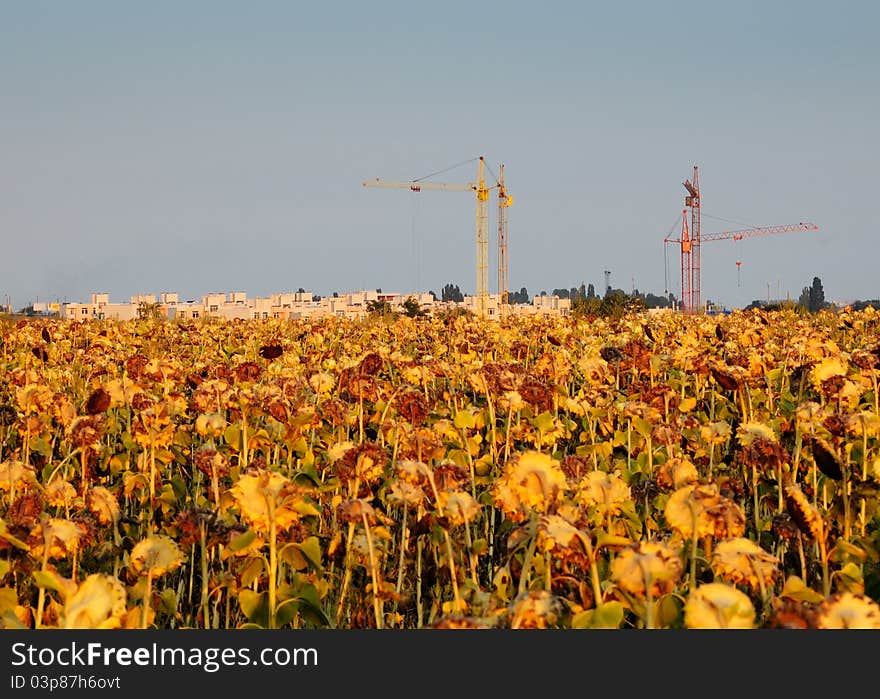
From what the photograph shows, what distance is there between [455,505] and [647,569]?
0.71m

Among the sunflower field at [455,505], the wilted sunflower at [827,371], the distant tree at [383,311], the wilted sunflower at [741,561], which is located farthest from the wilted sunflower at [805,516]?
the distant tree at [383,311]

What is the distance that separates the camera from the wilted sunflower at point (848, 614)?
1429 mm

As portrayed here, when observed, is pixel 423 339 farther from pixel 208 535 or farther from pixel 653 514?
pixel 208 535

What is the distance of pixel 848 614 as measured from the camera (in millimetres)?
1438

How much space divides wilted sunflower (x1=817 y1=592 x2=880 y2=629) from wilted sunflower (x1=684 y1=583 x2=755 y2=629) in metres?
0.11

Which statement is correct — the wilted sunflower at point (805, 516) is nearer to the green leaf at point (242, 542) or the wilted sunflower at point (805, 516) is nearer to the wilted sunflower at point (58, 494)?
the green leaf at point (242, 542)

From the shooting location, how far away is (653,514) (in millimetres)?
3539

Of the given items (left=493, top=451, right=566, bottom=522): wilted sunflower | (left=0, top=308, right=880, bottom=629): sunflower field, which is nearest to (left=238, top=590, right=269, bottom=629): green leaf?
(left=0, top=308, right=880, bottom=629): sunflower field

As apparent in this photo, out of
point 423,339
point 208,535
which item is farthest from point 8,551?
point 423,339

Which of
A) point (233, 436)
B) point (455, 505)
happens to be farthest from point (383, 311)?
point (455, 505)

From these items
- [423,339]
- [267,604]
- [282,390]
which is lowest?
[267,604]

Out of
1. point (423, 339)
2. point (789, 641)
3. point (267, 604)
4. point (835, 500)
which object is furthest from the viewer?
point (423, 339)

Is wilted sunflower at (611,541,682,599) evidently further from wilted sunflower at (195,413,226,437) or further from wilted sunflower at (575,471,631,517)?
wilted sunflower at (195,413,226,437)

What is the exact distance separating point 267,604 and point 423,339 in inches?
260
